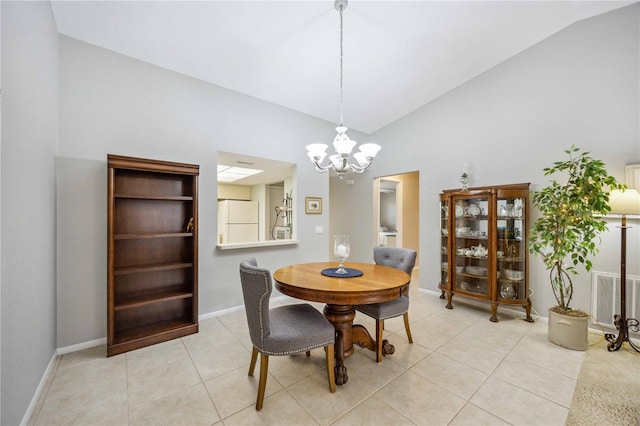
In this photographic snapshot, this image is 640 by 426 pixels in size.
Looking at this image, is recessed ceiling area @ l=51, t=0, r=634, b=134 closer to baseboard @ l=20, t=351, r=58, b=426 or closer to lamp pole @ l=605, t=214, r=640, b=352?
lamp pole @ l=605, t=214, r=640, b=352

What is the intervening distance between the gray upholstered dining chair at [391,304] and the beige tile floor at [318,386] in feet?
0.77

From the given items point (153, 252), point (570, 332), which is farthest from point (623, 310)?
point (153, 252)

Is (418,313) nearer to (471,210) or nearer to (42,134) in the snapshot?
(471,210)

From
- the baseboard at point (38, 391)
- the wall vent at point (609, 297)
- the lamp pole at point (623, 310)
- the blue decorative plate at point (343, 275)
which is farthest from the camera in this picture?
the wall vent at point (609, 297)

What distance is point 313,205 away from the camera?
411cm

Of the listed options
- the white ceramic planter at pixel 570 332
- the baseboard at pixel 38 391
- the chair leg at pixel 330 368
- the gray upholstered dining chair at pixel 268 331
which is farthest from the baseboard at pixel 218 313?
the white ceramic planter at pixel 570 332

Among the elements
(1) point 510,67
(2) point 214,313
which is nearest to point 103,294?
(2) point 214,313

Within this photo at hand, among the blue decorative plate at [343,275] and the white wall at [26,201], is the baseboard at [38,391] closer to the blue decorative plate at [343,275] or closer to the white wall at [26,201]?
the white wall at [26,201]

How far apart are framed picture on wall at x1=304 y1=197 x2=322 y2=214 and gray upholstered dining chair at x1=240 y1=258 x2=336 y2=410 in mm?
2344

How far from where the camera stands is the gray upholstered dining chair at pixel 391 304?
214 cm

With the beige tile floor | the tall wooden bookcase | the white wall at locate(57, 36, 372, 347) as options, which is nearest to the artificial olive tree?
the beige tile floor

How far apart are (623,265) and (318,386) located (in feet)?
9.56

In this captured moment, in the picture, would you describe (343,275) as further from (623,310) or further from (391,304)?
(623,310)

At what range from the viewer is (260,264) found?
11.7ft
